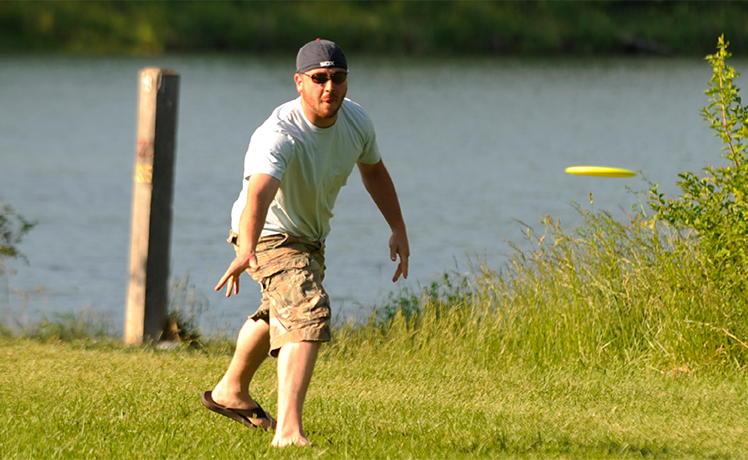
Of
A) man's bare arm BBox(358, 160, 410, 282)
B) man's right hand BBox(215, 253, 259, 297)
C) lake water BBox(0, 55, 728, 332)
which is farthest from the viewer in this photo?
lake water BBox(0, 55, 728, 332)

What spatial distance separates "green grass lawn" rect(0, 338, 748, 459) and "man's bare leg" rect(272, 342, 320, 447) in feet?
0.25

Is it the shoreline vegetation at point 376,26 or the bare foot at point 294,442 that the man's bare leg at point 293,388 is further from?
the shoreline vegetation at point 376,26

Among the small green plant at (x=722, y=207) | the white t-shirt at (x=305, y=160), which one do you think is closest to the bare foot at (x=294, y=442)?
the white t-shirt at (x=305, y=160)

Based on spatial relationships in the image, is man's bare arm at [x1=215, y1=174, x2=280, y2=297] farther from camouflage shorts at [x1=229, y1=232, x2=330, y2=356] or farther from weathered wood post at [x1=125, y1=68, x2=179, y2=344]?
weathered wood post at [x1=125, y1=68, x2=179, y2=344]

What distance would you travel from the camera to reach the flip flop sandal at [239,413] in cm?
479

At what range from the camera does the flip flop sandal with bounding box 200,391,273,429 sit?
4.79m

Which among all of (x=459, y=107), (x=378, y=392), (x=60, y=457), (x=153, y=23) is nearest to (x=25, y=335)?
(x=378, y=392)

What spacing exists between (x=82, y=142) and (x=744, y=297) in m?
22.2

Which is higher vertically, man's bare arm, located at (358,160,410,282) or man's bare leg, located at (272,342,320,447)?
man's bare arm, located at (358,160,410,282)

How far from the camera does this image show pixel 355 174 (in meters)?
21.5

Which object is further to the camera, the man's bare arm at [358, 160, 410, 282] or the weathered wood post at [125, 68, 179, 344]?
the weathered wood post at [125, 68, 179, 344]

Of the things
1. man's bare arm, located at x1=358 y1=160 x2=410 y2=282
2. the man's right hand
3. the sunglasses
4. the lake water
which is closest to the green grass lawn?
the man's right hand

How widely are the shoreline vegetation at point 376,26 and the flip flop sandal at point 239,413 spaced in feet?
144

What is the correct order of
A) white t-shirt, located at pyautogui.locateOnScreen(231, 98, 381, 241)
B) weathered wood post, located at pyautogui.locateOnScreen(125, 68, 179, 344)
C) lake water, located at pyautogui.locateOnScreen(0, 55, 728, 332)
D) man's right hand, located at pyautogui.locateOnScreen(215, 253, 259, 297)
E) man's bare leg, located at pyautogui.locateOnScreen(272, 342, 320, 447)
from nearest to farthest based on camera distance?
man's right hand, located at pyautogui.locateOnScreen(215, 253, 259, 297)
man's bare leg, located at pyautogui.locateOnScreen(272, 342, 320, 447)
white t-shirt, located at pyautogui.locateOnScreen(231, 98, 381, 241)
weathered wood post, located at pyautogui.locateOnScreen(125, 68, 179, 344)
lake water, located at pyautogui.locateOnScreen(0, 55, 728, 332)
